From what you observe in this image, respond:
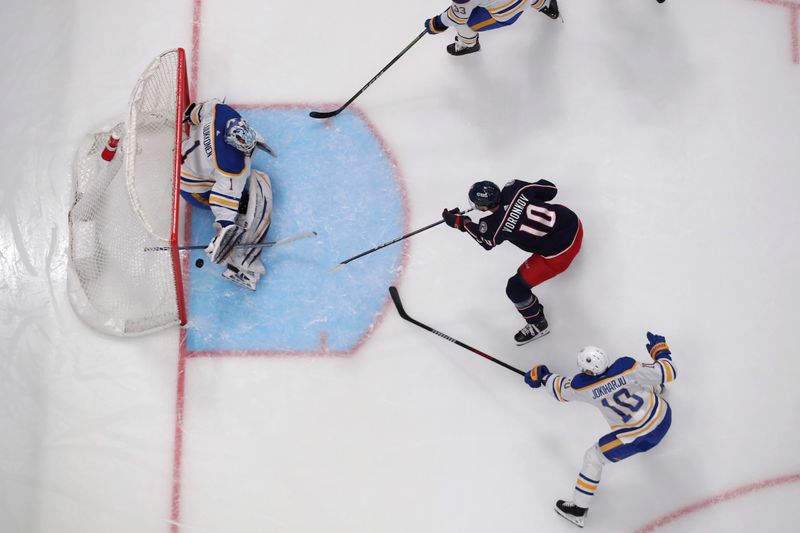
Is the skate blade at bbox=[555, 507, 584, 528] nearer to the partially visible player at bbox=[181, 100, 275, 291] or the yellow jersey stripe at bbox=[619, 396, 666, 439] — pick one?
the yellow jersey stripe at bbox=[619, 396, 666, 439]

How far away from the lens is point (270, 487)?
13.4 ft

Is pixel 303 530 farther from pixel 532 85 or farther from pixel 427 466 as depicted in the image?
pixel 532 85

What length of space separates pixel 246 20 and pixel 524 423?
2.62m

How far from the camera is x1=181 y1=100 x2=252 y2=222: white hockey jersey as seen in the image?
151 inches

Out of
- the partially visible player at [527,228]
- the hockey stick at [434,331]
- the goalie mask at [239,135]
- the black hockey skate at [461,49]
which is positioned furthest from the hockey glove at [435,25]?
the hockey stick at [434,331]

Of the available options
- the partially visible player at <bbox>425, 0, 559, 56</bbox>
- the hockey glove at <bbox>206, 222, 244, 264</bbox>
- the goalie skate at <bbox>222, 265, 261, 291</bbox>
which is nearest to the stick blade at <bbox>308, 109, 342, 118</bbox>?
the partially visible player at <bbox>425, 0, 559, 56</bbox>

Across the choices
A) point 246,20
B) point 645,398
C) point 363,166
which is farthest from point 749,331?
point 246,20

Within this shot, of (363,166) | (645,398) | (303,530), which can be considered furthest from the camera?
(363,166)

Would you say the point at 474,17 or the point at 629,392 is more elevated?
the point at 474,17

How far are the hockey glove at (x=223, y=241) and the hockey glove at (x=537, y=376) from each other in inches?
62.2

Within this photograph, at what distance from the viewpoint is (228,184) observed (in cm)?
387

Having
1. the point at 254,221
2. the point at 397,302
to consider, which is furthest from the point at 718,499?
the point at 254,221

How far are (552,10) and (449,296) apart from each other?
1.65 metres

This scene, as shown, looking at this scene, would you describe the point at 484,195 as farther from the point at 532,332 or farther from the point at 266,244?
the point at 266,244
